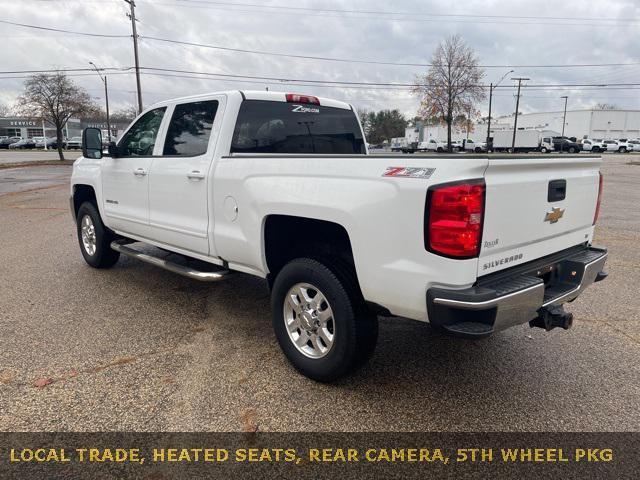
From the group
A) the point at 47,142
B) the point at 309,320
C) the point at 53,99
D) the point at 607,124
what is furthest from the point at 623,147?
the point at 47,142

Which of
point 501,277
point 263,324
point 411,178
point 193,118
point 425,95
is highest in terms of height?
point 425,95

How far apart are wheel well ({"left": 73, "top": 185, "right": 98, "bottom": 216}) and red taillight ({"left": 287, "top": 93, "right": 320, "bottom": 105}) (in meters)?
3.08

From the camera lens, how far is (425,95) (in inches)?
1890

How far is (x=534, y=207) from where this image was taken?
289cm

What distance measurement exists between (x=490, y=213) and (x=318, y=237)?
1.23 metres

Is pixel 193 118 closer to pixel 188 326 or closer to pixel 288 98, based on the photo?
pixel 288 98

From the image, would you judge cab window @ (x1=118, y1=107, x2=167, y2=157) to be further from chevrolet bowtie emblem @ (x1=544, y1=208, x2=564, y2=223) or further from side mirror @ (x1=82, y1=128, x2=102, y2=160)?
chevrolet bowtie emblem @ (x1=544, y1=208, x2=564, y2=223)

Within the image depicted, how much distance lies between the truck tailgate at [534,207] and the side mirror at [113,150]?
13.2 ft

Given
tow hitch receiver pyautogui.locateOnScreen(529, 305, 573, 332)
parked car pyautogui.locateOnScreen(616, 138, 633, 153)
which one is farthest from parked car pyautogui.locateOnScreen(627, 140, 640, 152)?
tow hitch receiver pyautogui.locateOnScreen(529, 305, 573, 332)

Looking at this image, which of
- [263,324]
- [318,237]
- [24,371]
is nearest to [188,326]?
[263,324]

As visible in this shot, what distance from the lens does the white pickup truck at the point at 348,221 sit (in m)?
2.54

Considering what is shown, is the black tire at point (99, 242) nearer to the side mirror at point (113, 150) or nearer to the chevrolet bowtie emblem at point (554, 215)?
the side mirror at point (113, 150)

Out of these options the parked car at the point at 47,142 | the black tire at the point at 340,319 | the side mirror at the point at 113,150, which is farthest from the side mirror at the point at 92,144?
the parked car at the point at 47,142

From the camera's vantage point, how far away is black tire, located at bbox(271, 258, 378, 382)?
3002 millimetres
